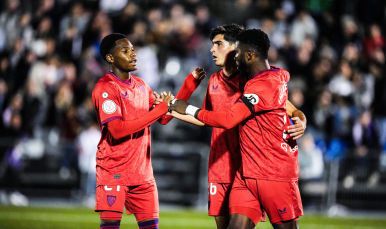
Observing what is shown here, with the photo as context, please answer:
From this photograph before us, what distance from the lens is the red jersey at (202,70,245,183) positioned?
236 inches

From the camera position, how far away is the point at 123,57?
5.80 metres

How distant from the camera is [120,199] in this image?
5590 millimetres

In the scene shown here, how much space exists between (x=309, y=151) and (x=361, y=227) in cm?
239

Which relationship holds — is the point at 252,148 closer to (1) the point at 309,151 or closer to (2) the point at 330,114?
(1) the point at 309,151

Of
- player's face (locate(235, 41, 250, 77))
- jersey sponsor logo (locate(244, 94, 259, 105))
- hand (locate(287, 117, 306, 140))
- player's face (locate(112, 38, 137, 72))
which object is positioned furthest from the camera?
player's face (locate(112, 38, 137, 72))

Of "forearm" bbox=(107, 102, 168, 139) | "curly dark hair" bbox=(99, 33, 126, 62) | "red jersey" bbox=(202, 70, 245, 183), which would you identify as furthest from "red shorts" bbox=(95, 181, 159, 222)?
"curly dark hair" bbox=(99, 33, 126, 62)

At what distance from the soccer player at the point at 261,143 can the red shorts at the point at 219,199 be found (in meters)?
0.62

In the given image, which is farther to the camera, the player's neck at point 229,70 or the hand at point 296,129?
the player's neck at point 229,70

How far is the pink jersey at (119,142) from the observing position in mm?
5551

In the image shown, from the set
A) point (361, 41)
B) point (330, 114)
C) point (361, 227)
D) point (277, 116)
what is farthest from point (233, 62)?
point (361, 41)

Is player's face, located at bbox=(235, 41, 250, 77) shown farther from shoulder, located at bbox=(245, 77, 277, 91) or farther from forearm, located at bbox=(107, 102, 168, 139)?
forearm, located at bbox=(107, 102, 168, 139)

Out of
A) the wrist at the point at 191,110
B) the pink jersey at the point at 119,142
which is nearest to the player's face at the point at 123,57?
Result: the pink jersey at the point at 119,142

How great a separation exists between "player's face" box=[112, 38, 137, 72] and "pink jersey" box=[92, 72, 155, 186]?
15 centimetres

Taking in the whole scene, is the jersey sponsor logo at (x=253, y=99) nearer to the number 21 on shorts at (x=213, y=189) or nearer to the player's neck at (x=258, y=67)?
the player's neck at (x=258, y=67)
